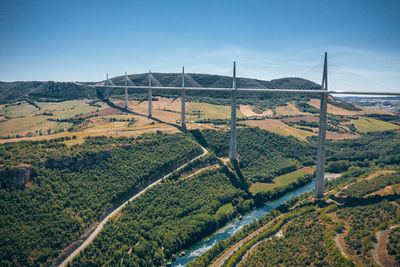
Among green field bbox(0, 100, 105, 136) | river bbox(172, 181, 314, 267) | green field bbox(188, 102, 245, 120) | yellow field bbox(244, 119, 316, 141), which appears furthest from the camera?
green field bbox(188, 102, 245, 120)

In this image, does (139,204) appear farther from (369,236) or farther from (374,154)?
(374,154)

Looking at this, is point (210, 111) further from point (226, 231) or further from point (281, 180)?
point (226, 231)

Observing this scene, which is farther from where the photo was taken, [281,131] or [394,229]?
[281,131]

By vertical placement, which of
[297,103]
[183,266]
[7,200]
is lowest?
[183,266]

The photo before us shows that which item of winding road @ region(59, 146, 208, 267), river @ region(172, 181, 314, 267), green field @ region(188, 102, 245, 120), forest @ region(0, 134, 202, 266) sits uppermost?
green field @ region(188, 102, 245, 120)

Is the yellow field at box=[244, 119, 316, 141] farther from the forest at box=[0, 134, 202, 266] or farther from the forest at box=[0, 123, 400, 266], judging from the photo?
the forest at box=[0, 134, 202, 266]

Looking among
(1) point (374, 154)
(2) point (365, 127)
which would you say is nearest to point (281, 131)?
(1) point (374, 154)

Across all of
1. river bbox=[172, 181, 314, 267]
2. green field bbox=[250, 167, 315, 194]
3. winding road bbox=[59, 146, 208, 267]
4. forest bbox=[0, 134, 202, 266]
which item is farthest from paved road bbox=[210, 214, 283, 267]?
forest bbox=[0, 134, 202, 266]
